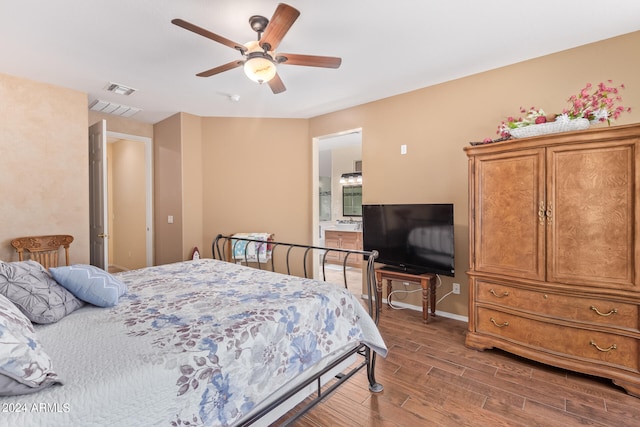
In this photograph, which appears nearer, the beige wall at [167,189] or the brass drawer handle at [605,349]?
the brass drawer handle at [605,349]

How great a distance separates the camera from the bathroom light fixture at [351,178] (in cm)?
661

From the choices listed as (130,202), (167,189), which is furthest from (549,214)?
(130,202)

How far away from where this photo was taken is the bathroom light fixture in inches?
260

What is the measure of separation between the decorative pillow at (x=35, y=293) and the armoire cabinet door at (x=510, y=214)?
2871 mm

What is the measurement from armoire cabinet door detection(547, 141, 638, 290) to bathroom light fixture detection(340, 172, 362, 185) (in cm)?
443

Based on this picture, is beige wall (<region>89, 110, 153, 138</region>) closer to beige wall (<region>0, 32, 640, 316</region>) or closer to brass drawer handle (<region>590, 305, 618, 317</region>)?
beige wall (<region>0, 32, 640, 316</region>)

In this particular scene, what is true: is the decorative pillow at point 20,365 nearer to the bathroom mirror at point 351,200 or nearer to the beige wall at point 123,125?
the beige wall at point 123,125

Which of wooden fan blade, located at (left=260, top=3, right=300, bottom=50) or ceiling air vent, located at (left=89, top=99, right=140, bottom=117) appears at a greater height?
ceiling air vent, located at (left=89, top=99, right=140, bottom=117)

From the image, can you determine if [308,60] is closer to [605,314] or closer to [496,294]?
[496,294]

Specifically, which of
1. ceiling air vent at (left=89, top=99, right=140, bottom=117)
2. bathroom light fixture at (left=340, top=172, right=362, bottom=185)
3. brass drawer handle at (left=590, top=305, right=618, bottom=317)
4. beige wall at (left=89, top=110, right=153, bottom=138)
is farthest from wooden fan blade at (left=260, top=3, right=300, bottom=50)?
bathroom light fixture at (left=340, top=172, right=362, bottom=185)

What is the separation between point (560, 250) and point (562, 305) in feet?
1.34

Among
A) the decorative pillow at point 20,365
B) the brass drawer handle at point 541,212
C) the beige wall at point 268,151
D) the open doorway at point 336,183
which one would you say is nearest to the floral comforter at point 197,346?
the decorative pillow at point 20,365

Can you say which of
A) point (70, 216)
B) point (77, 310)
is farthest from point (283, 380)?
point (70, 216)

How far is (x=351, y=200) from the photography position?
6.91 m
